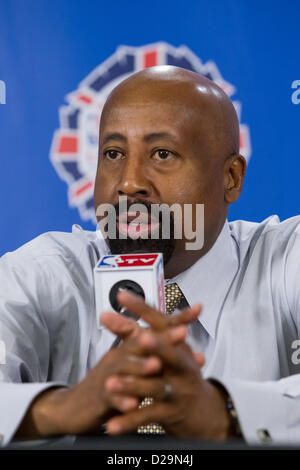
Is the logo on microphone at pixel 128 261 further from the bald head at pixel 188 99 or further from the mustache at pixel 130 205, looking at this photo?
the bald head at pixel 188 99

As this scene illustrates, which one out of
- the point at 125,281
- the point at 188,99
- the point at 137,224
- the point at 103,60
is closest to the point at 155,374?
the point at 125,281

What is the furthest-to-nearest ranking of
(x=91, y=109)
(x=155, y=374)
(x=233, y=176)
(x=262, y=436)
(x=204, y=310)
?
(x=91, y=109), (x=233, y=176), (x=204, y=310), (x=262, y=436), (x=155, y=374)

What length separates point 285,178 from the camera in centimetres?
185

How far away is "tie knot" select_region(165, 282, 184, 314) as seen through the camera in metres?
1.45

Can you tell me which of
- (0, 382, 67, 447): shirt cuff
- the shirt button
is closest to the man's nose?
(0, 382, 67, 447): shirt cuff

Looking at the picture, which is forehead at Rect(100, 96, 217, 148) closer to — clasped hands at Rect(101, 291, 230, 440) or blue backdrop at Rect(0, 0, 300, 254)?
blue backdrop at Rect(0, 0, 300, 254)

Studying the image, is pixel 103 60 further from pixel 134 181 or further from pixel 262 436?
pixel 262 436

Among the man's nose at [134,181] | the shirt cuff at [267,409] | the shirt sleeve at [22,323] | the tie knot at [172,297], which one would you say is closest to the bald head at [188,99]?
the man's nose at [134,181]

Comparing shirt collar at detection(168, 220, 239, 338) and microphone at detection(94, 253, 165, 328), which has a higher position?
microphone at detection(94, 253, 165, 328)

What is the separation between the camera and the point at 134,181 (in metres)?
1.36

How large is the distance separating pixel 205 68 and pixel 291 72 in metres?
0.26

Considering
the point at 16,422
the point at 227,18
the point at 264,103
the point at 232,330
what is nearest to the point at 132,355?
the point at 16,422

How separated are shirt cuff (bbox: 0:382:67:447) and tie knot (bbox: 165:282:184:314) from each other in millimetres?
417

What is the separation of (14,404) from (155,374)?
294 mm
